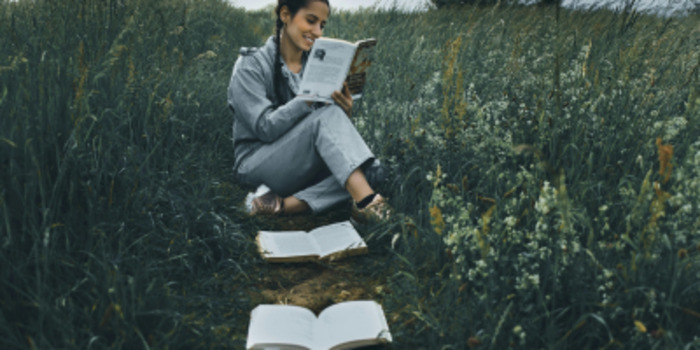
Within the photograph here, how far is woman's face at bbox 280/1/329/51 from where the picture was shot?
2.86 m

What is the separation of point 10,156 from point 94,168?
0.28 meters

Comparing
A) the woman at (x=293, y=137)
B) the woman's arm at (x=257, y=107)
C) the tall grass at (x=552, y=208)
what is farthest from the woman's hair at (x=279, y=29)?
the tall grass at (x=552, y=208)

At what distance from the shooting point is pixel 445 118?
2.48 metres

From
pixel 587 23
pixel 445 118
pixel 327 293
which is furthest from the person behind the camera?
pixel 587 23

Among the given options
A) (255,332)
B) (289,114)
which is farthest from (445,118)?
(255,332)

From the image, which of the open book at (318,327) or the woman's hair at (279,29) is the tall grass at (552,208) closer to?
the open book at (318,327)

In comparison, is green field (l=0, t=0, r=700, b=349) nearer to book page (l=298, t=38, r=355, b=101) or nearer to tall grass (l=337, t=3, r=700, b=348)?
tall grass (l=337, t=3, r=700, b=348)

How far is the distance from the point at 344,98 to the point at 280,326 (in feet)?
4.61

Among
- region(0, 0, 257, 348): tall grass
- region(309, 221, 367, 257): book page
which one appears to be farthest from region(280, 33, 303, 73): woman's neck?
region(309, 221, 367, 257): book page

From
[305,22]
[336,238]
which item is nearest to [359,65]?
[305,22]

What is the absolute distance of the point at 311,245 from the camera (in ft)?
7.91

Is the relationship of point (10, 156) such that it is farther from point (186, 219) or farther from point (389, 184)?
point (389, 184)

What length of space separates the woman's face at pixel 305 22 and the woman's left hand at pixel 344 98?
40 centimetres

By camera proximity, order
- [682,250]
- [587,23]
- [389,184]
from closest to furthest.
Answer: [682,250]
[389,184]
[587,23]
